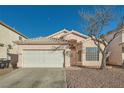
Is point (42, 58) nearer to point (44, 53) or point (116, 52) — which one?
point (44, 53)

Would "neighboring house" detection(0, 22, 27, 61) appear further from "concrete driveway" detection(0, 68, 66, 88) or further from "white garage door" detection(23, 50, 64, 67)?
"concrete driveway" detection(0, 68, 66, 88)

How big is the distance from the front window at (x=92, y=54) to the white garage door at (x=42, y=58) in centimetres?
446

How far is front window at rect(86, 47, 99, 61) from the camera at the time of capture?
2533 cm

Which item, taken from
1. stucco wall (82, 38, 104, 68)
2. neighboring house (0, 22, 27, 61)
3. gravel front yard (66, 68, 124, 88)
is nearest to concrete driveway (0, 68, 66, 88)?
gravel front yard (66, 68, 124, 88)

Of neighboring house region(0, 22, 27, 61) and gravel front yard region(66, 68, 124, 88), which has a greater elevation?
neighboring house region(0, 22, 27, 61)

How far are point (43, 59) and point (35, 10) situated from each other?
770 centimetres

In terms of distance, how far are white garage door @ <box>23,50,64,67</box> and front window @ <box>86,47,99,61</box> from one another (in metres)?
4.46

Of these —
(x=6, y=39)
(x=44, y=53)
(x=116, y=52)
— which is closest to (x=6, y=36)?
(x=6, y=39)

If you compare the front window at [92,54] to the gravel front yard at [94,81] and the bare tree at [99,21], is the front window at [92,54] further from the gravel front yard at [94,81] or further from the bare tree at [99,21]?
the gravel front yard at [94,81]

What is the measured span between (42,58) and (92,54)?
21.9ft
